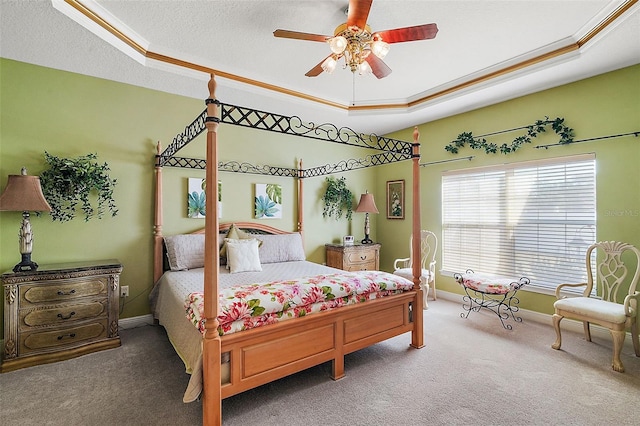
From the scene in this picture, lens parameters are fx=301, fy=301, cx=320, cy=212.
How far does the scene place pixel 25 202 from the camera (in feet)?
8.61

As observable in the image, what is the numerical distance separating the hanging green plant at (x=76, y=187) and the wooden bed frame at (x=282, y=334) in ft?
6.56

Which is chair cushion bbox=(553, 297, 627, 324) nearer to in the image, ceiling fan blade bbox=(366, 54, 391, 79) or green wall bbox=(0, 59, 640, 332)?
green wall bbox=(0, 59, 640, 332)

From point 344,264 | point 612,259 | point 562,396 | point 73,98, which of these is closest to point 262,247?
point 344,264

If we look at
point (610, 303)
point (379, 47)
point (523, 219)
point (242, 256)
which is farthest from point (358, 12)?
point (610, 303)

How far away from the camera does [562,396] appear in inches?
86.1

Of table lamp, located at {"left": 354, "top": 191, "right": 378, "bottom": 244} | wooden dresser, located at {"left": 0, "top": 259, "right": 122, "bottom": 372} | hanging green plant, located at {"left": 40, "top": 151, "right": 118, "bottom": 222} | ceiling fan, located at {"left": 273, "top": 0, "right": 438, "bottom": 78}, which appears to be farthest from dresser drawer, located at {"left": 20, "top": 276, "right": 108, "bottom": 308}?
table lamp, located at {"left": 354, "top": 191, "right": 378, "bottom": 244}

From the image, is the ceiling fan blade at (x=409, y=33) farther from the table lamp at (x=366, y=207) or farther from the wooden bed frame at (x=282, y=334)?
the table lamp at (x=366, y=207)

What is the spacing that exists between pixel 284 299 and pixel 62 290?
7.05ft

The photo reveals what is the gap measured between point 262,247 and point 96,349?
1.93 metres

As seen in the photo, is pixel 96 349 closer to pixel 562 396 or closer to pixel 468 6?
pixel 562 396

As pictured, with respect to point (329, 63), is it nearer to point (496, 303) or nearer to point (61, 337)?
point (61, 337)

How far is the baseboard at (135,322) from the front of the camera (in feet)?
11.2

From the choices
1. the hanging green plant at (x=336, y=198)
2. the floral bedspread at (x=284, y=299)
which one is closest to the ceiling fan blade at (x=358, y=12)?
the floral bedspread at (x=284, y=299)

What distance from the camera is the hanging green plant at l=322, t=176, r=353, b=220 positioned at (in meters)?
5.07
